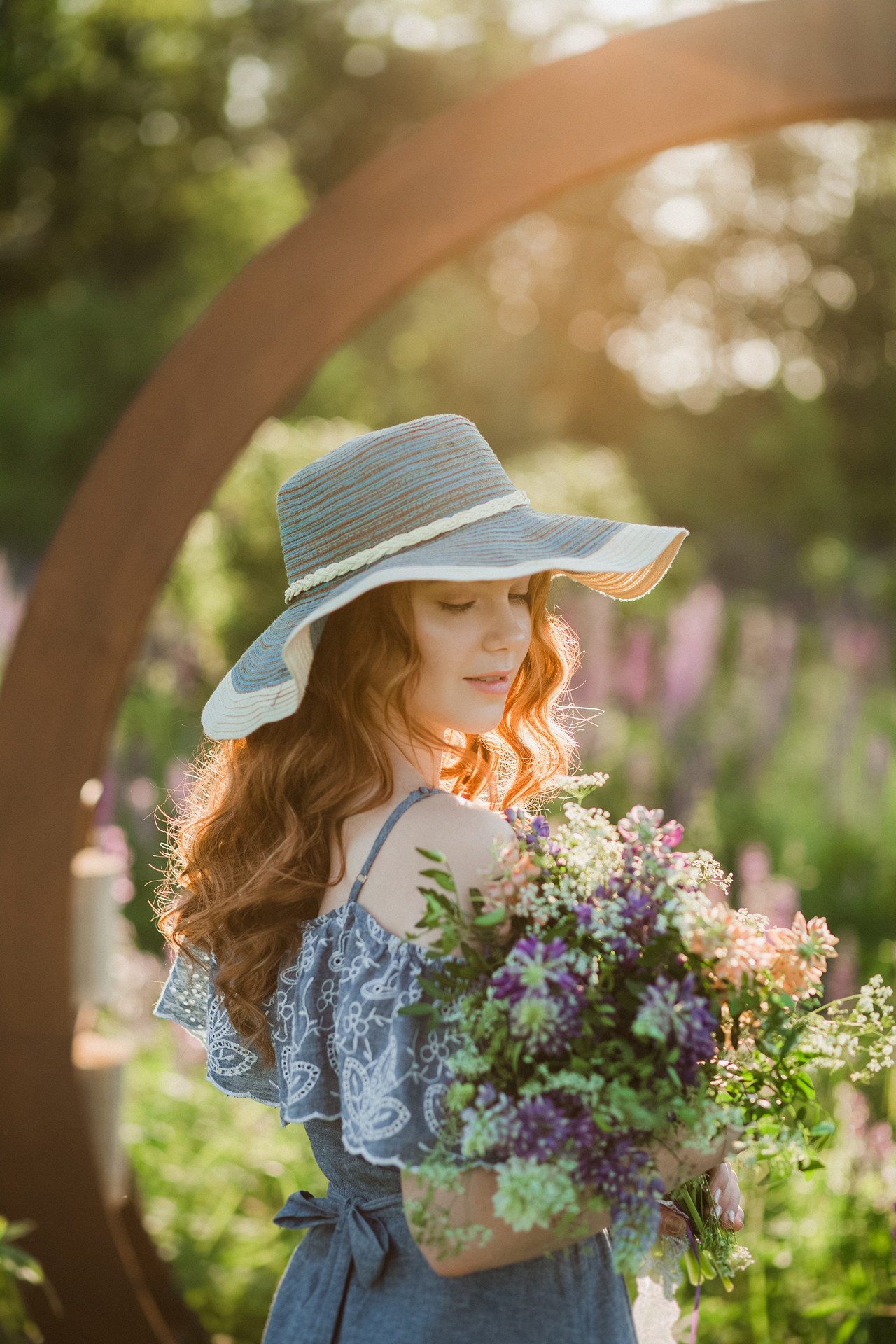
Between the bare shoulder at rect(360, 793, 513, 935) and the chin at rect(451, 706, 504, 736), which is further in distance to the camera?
the chin at rect(451, 706, 504, 736)

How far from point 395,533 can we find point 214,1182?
2.75 m

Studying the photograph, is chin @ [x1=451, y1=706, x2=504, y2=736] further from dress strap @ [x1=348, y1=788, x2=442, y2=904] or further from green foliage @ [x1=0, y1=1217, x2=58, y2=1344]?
green foliage @ [x1=0, y1=1217, x2=58, y2=1344]

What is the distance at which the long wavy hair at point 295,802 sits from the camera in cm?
136

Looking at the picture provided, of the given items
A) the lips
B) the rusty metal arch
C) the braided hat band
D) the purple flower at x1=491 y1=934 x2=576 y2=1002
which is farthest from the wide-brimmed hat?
the rusty metal arch

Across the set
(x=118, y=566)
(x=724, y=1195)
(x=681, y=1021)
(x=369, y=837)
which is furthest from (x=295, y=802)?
(x=118, y=566)

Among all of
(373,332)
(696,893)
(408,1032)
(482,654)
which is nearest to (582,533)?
(482,654)

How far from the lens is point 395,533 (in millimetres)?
1335

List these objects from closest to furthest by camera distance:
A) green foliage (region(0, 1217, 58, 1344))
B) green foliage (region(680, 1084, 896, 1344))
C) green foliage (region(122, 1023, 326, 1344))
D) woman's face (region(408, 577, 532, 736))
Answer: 1. woman's face (region(408, 577, 532, 736))
2. green foliage (region(0, 1217, 58, 1344))
3. green foliage (region(680, 1084, 896, 1344))
4. green foliage (region(122, 1023, 326, 1344))

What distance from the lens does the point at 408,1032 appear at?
1161 millimetres

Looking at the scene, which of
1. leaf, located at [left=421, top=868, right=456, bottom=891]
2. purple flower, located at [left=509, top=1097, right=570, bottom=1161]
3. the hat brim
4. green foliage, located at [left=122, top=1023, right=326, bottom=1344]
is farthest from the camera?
green foliage, located at [left=122, top=1023, right=326, bottom=1344]

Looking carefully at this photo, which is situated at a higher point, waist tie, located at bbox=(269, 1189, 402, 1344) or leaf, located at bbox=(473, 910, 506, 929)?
leaf, located at bbox=(473, 910, 506, 929)

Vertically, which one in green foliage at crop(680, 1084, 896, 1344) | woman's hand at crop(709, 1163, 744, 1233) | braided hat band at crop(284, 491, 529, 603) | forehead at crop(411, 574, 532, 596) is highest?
braided hat band at crop(284, 491, 529, 603)

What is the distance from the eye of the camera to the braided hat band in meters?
1.31

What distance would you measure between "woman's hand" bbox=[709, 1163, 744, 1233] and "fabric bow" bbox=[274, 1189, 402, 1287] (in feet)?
1.35
